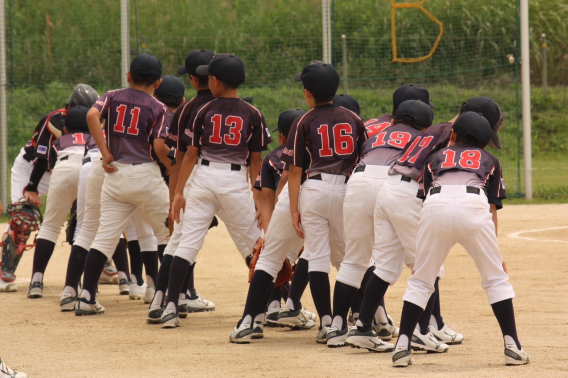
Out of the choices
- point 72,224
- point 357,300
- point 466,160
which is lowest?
point 357,300

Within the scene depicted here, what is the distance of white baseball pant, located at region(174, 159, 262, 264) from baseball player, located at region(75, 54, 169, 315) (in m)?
0.67

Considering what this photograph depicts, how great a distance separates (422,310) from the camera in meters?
4.57

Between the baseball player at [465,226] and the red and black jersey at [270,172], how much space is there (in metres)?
1.40

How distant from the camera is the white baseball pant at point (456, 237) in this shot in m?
4.41

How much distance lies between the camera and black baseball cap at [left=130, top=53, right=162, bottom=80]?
20.7 feet

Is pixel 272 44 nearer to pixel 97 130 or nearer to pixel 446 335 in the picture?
pixel 97 130

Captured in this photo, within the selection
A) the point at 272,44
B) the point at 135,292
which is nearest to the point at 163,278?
the point at 135,292

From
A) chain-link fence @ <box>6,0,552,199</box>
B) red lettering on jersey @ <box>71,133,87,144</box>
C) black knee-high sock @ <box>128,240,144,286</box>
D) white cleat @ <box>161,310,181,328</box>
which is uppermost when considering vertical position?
chain-link fence @ <box>6,0,552,199</box>

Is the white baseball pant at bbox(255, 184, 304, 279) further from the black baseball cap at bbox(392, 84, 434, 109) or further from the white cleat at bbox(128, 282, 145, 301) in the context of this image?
the white cleat at bbox(128, 282, 145, 301)

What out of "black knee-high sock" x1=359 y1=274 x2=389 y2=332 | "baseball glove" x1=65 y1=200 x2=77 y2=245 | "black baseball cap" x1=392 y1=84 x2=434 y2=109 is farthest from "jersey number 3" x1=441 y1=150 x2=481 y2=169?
"baseball glove" x1=65 y1=200 x2=77 y2=245

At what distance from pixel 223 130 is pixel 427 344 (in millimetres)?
2074

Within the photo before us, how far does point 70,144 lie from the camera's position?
725 centimetres

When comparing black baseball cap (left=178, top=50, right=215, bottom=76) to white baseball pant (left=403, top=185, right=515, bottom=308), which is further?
black baseball cap (left=178, top=50, right=215, bottom=76)

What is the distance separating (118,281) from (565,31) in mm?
18758
